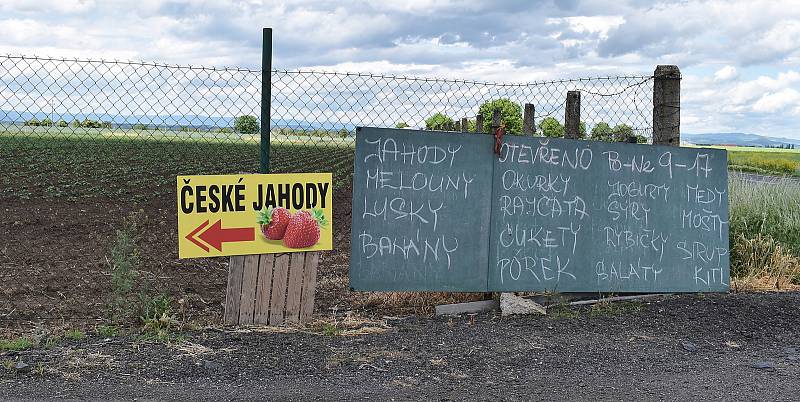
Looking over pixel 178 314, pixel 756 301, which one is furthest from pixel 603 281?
pixel 178 314

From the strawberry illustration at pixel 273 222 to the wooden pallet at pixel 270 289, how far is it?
174mm

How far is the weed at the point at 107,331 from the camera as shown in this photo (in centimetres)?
645

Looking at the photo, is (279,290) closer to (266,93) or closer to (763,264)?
(266,93)

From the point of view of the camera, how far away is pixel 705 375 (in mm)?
5816

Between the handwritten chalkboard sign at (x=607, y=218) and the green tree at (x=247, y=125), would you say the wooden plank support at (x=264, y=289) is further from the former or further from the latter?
the green tree at (x=247, y=125)

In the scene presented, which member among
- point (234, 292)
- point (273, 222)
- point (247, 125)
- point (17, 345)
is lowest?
point (17, 345)

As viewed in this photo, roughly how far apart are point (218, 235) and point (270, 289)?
0.59 m

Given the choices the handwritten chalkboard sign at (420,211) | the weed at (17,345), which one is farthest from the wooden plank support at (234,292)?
the weed at (17,345)

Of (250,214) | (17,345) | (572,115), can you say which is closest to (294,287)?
(250,214)

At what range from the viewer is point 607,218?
818 centimetres

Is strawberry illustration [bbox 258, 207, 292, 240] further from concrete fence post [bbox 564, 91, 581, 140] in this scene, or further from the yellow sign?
concrete fence post [bbox 564, 91, 581, 140]

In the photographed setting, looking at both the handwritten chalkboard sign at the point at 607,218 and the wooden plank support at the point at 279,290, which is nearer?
the wooden plank support at the point at 279,290

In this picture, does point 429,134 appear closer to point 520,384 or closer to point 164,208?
point 520,384

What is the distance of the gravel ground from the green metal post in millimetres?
1415
